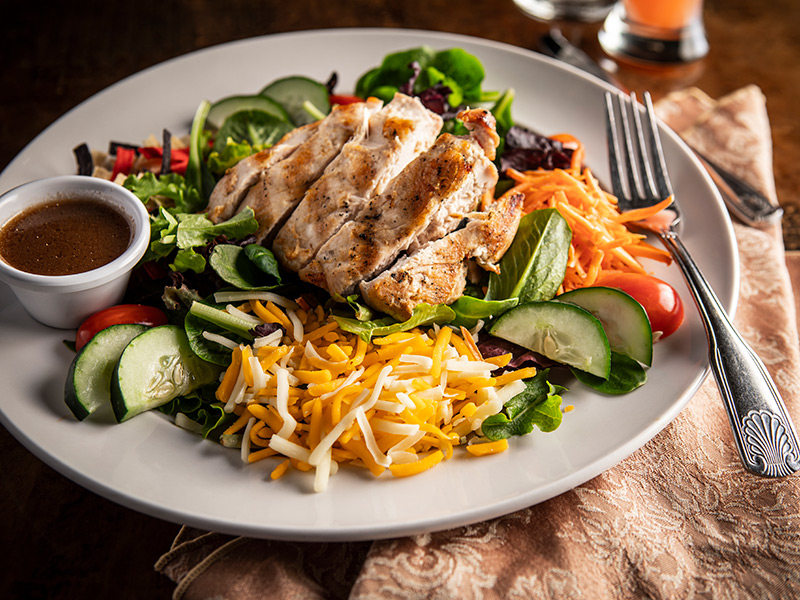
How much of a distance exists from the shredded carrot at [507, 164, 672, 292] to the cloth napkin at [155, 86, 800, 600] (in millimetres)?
1085

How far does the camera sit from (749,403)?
133 inches

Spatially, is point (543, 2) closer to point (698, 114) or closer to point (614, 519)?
point (698, 114)

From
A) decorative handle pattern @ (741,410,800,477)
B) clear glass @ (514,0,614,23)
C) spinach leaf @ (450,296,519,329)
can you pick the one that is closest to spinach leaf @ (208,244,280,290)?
spinach leaf @ (450,296,519,329)

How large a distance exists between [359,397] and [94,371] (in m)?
1.33

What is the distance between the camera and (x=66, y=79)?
256 inches

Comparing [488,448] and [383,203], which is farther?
[383,203]

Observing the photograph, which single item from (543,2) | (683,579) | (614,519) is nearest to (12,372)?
(614,519)

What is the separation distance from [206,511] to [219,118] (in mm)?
3205

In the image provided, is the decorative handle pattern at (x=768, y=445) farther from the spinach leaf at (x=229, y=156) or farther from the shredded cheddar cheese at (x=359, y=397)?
the spinach leaf at (x=229, y=156)

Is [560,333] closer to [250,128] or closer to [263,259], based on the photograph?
[263,259]

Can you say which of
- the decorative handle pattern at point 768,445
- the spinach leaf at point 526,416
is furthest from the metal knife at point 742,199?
the spinach leaf at point 526,416

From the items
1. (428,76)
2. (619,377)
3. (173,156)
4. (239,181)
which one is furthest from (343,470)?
(428,76)

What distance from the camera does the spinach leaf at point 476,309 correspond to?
156 inches

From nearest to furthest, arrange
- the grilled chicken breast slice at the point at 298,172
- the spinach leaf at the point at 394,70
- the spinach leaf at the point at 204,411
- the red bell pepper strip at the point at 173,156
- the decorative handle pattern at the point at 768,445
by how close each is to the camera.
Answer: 1. the decorative handle pattern at the point at 768,445
2. the spinach leaf at the point at 204,411
3. the grilled chicken breast slice at the point at 298,172
4. the red bell pepper strip at the point at 173,156
5. the spinach leaf at the point at 394,70
